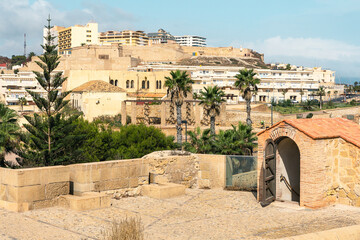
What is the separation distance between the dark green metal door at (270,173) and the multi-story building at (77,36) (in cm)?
14489

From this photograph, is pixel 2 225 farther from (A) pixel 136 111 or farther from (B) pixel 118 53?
(B) pixel 118 53

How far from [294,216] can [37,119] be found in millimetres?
14111

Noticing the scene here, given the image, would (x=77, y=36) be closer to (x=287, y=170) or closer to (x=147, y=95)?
(x=147, y=95)

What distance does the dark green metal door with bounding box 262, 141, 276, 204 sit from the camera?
13547mm

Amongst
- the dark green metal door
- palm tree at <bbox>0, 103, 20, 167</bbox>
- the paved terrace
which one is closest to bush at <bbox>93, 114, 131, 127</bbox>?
palm tree at <bbox>0, 103, 20, 167</bbox>

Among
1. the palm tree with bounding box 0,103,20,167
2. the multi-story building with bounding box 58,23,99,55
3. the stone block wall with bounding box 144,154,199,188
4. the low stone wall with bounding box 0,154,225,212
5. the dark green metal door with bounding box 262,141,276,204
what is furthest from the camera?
the multi-story building with bounding box 58,23,99,55

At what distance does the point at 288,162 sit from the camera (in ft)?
47.9

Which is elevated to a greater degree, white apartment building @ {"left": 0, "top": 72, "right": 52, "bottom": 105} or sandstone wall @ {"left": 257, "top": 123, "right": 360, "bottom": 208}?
white apartment building @ {"left": 0, "top": 72, "right": 52, "bottom": 105}

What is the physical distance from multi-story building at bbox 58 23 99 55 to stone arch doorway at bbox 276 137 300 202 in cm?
14415

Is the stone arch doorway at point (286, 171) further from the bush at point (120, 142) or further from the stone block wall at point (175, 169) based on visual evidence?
the bush at point (120, 142)

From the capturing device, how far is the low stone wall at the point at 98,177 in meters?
12.0

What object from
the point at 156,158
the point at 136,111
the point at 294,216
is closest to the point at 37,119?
→ the point at 156,158

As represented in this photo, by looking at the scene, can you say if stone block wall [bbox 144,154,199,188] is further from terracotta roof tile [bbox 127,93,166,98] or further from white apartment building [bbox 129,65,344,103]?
white apartment building [bbox 129,65,344,103]

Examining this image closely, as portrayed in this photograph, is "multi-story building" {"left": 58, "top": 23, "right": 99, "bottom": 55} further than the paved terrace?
Yes
